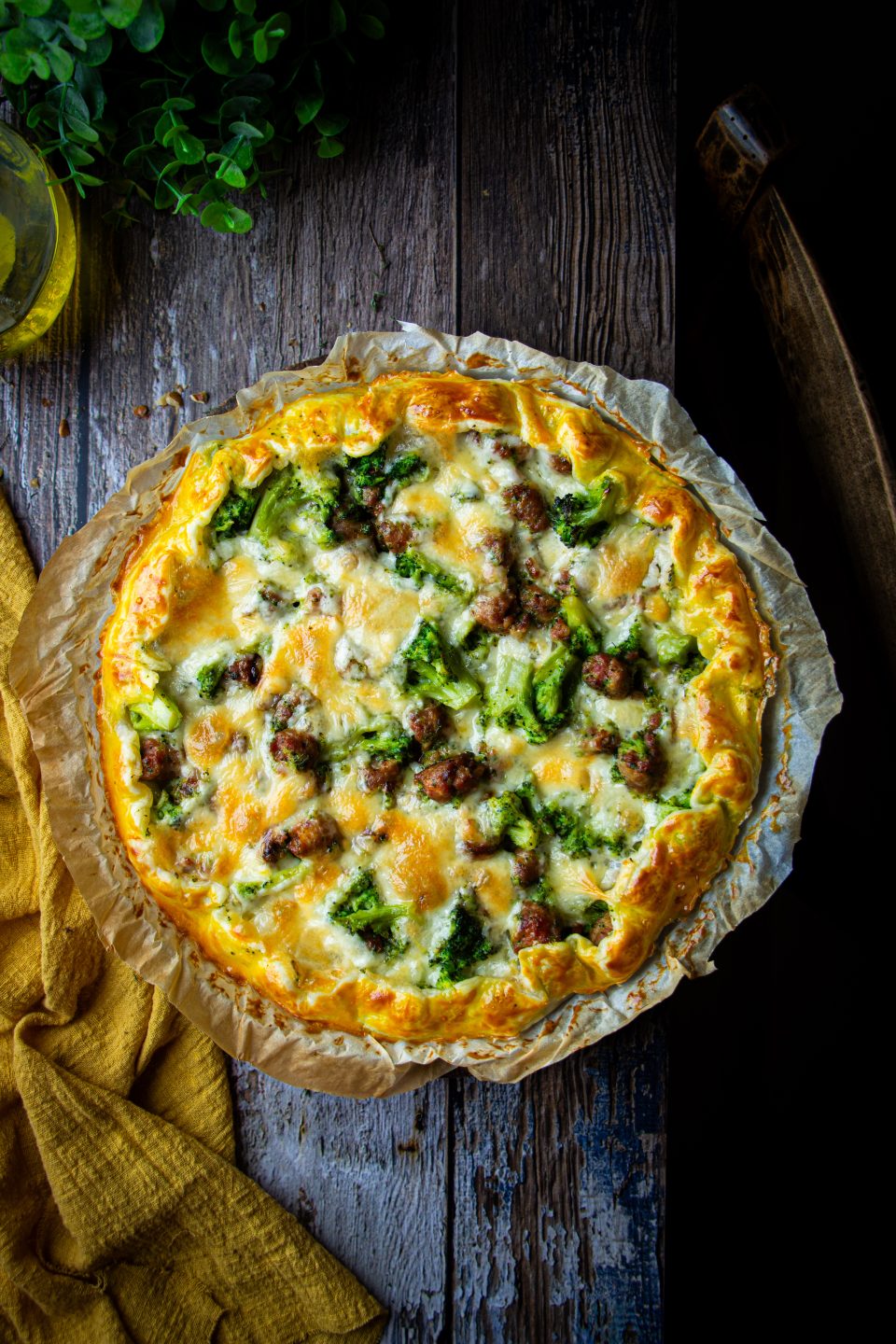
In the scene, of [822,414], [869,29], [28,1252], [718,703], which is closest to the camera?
[718,703]

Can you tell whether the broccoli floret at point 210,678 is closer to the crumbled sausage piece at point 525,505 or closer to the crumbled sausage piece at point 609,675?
the crumbled sausage piece at point 525,505

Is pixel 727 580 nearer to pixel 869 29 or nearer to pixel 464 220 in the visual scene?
pixel 464 220

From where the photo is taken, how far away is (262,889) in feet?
9.63

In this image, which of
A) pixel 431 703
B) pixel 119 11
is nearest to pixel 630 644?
pixel 431 703

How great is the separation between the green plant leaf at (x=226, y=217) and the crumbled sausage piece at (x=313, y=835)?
1898 millimetres

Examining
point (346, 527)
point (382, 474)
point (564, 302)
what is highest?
point (564, 302)

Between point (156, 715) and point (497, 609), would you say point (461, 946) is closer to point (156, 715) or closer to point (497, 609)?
point (497, 609)

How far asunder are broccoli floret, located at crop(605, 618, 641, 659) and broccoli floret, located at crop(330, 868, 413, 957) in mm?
917

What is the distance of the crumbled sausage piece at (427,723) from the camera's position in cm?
292

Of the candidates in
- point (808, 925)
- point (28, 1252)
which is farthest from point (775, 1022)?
point (28, 1252)

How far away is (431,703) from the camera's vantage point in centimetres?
296

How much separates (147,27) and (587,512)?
6.18ft

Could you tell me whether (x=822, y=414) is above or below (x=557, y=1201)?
above

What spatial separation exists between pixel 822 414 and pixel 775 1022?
8.27 feet
